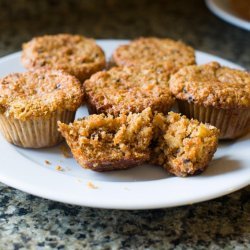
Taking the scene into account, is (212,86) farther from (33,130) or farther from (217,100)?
(33,130)

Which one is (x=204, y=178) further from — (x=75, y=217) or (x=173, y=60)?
(x=173, y=60)

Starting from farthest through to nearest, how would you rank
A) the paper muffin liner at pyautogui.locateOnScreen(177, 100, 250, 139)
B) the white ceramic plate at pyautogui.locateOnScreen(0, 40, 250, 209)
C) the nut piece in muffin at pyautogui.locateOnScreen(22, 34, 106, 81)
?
1. the nut piece in muffin at pyautogui.locateOnScreen(22, 34, 106, 81)
2. the paper muffin liner at pyautogui.locateOnScreen(177, 100, 250, 139)
3. the white ceramic plate at pyautogui.locateOnScreen(0, 40, 250, 209)

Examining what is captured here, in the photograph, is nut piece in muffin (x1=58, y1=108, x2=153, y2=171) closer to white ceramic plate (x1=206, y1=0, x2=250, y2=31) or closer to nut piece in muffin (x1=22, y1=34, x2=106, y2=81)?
nut piece in muffin (x1=22, y1=34, x2=106, y2=81)

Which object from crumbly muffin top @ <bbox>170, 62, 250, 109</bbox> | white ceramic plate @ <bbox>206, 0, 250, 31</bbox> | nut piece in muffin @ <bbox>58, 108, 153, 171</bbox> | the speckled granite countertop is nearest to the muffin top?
nut piece in muffin @ <bbox>58, 108, 153, 171</bbox>

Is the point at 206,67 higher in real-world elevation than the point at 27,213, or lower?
higher

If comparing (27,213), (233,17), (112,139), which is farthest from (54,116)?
(233,17)

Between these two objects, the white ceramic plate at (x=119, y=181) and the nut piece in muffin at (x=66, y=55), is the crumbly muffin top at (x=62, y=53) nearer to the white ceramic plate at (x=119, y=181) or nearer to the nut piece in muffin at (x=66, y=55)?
the nut piece in muffin at (x=66, y=55)

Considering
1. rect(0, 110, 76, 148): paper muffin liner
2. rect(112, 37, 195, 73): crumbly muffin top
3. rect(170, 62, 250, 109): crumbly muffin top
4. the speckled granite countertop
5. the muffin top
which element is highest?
rect(170, 62, 250, 109): crumbly muffin top

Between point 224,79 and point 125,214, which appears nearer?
point 125,214
